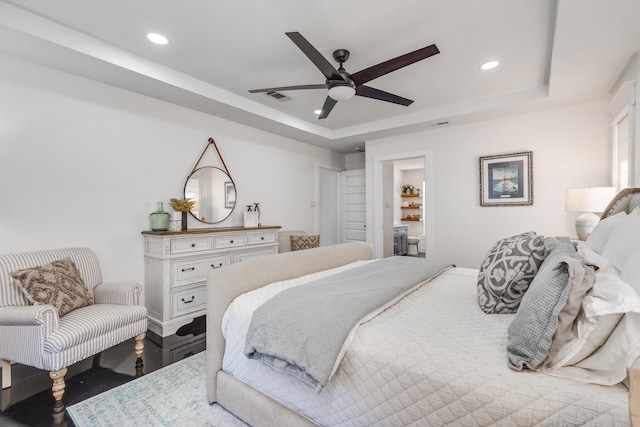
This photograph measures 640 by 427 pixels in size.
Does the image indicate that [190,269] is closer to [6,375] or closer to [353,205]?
[6,375]

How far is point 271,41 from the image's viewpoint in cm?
246

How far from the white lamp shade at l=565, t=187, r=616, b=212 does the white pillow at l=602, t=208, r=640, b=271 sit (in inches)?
66.8

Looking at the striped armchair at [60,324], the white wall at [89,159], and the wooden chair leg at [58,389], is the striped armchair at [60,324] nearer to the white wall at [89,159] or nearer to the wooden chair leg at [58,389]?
the wooden chair leg at [58,389]

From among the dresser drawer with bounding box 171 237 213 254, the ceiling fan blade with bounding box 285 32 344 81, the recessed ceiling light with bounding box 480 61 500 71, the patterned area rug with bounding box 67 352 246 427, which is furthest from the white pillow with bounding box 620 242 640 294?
the dresser drawer with bounding box 171 237 213 254

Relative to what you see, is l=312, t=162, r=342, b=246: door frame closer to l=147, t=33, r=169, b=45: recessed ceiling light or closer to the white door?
the white door

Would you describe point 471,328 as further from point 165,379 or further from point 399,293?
point 165,379

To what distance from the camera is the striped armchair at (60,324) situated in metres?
1.82

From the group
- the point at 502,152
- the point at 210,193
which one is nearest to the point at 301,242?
the point at 210,193

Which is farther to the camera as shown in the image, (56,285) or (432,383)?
(56,285)

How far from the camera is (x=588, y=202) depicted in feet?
9.49

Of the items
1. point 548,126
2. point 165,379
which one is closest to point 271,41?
point 165,379

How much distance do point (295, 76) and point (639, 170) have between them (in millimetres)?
3023

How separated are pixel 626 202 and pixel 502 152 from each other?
7.12 feet

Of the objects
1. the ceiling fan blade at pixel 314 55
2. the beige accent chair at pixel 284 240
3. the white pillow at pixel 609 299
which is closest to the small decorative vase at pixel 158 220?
the beige accent chair at pixel 284 240
